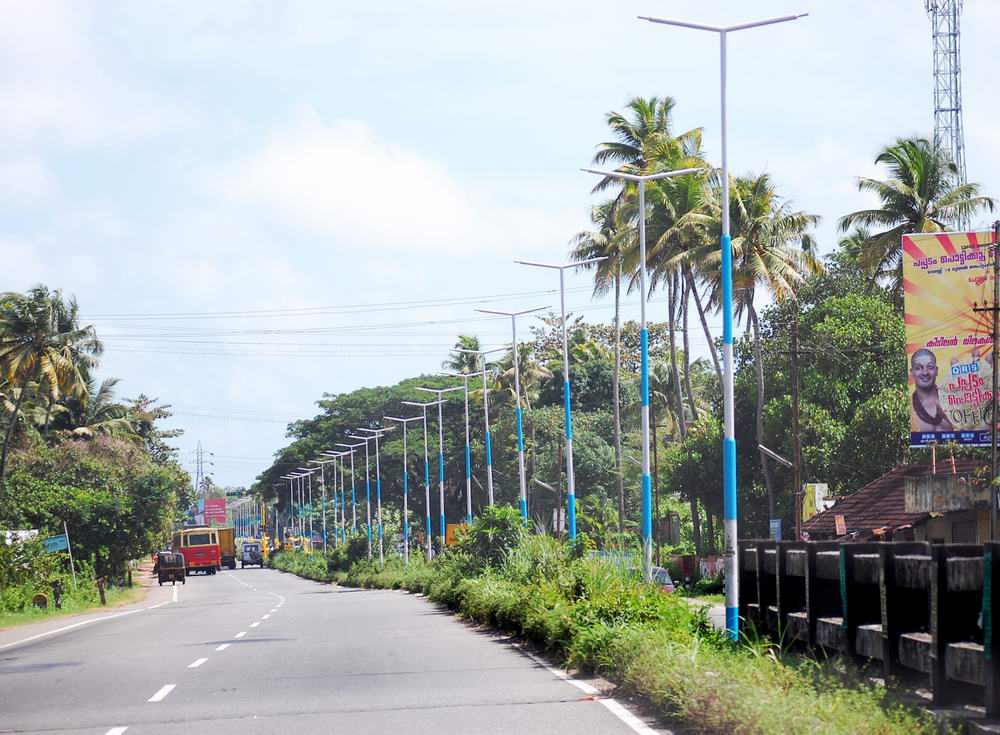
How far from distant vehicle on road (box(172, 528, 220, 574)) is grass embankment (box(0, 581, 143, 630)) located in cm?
4097

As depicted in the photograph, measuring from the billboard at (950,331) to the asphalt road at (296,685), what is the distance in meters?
12.7

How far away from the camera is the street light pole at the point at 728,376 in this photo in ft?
50.7

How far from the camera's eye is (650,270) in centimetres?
5481

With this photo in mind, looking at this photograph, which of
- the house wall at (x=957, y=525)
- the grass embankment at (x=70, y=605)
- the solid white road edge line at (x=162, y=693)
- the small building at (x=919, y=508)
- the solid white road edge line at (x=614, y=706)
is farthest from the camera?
the house wall at (x=957, y=525)

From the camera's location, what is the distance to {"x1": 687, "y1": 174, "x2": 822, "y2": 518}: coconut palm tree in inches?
1973

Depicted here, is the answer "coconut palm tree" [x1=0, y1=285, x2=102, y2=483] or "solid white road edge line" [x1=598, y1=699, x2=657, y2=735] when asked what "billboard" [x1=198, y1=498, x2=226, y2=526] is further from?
"solid white road edge line" [x1=598, y1=699, x2=657, y2=735]

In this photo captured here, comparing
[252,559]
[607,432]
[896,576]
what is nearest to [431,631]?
[896,576]

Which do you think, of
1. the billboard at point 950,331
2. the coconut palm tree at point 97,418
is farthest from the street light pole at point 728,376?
the coconut palm tree at point 97,418

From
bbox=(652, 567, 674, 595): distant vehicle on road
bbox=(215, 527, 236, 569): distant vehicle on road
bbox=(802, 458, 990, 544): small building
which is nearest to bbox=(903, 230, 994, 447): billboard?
bbox=(802, 458, 990, 544): small building

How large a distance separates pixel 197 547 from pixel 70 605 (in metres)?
60.4

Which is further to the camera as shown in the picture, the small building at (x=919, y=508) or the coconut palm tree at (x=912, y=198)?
the coconut palm tree at (x=912, y=198)

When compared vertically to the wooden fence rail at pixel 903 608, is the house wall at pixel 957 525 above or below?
below

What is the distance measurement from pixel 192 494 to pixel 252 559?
25.9 meters

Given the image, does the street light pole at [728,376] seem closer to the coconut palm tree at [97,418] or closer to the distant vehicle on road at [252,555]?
the coconut palm tree at [97,418]
